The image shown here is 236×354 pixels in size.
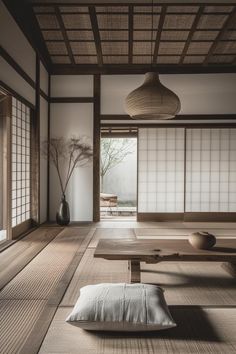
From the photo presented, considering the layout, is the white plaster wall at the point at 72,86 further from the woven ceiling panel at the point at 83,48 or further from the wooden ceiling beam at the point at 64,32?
the woven ceiling panel at the point at 83,48

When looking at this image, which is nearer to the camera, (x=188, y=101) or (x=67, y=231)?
(x=67, y=231)

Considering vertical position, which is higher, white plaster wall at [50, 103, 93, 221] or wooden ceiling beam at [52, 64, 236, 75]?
wooden ceiling beam at [52, 64, 236, 75]

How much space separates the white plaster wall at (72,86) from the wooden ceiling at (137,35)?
0.64ft

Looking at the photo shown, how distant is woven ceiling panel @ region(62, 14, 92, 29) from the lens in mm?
5352

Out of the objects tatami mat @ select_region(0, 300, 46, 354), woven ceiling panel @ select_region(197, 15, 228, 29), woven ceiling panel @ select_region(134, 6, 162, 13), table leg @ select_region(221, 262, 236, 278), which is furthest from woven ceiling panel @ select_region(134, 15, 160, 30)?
tatami mat @ select_region(0, 300, 46, 354)

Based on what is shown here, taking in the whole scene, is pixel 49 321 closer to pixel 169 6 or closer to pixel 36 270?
pixel 36 270

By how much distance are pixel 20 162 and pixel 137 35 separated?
2915 millimetres

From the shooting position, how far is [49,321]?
6.99 ft

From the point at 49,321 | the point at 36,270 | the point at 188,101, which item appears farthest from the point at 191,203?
the point at 49,321

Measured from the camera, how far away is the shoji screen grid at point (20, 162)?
16.8ft

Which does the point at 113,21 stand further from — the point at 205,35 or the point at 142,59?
the point at 205,35

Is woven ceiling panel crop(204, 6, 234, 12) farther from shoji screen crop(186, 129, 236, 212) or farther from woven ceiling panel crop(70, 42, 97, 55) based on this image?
shoji screen crop(186, 129, 236, 212)

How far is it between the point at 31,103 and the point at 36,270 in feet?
10.6

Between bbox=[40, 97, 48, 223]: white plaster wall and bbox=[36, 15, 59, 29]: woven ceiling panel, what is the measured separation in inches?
51.1
